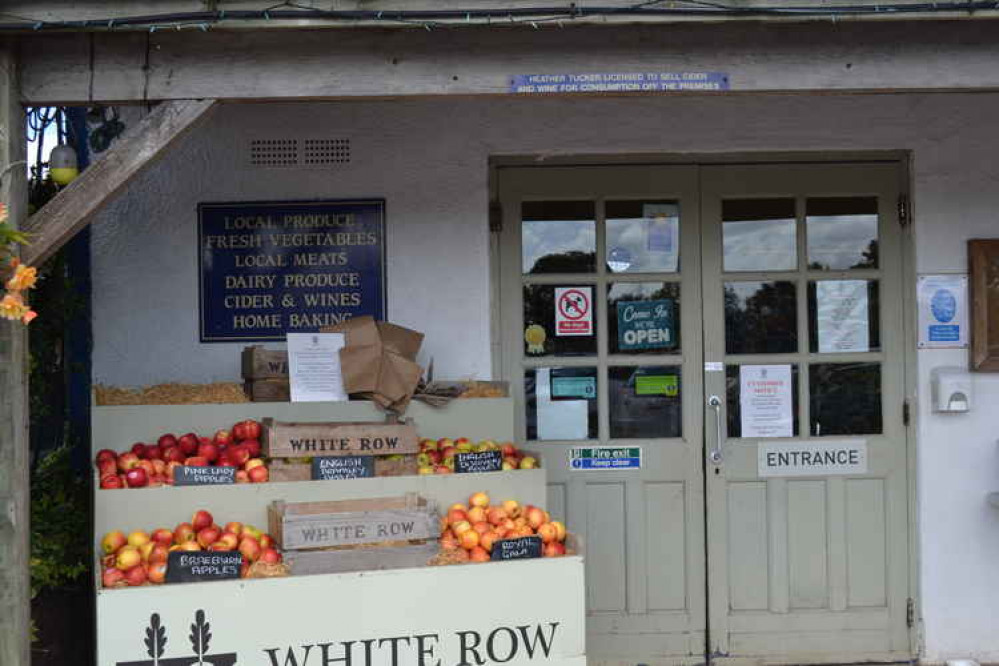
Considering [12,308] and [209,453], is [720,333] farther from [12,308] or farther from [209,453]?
[12,308]

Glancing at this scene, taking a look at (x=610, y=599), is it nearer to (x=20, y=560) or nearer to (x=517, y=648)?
(x=517, y=648)

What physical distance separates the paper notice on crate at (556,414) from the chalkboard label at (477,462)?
3.19 feet

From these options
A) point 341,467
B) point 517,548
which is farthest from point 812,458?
point 341,467

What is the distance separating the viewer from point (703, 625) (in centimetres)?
578

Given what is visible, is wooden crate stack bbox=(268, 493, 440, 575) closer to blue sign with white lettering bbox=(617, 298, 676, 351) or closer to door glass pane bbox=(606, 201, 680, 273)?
blue sign with white lettering bbox=(617, 298, 676, 351)

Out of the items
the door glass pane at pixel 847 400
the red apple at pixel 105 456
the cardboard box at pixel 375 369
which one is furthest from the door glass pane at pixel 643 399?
the red apple at pixel 105 456

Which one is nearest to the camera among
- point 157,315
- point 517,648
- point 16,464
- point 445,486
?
point 16,464

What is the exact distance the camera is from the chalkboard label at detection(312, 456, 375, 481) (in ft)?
15.4

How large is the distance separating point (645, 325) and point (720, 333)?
1.23ft

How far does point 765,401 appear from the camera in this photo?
19.1 ft

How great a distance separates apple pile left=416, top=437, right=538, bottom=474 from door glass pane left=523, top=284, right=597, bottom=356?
2.42 ft

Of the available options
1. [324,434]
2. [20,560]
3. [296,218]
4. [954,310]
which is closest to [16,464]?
[20,560]

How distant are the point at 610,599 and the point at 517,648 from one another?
144 cm

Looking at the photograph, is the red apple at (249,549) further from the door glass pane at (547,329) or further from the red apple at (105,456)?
the door glass pane at (547,329)
